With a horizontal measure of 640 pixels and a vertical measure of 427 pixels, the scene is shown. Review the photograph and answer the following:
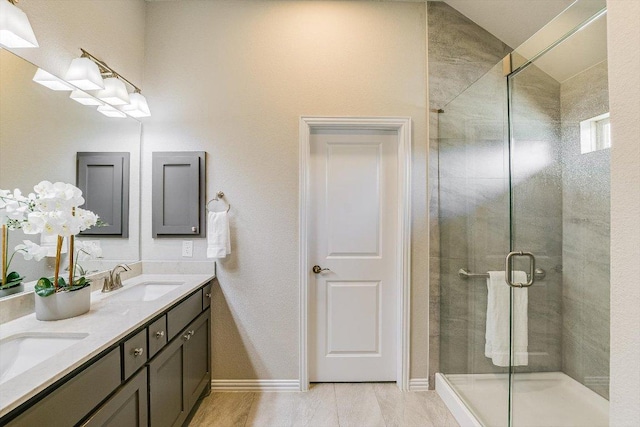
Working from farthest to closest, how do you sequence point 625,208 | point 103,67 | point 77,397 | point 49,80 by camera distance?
point 103,67, point 49,80, point 77,397, point 625,208

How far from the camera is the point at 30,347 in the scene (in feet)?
3.90

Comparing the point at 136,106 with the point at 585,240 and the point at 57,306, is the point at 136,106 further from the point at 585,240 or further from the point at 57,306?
the point at 585,240

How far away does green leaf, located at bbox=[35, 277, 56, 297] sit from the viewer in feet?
4.38

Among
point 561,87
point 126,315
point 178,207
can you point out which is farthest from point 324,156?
point 126,315

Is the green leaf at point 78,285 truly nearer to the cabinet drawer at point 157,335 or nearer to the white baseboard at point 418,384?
the cabinet drawer at point 157,335

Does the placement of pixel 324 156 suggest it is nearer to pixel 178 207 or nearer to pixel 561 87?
pixel 178 207

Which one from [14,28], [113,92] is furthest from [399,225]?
[14,28]

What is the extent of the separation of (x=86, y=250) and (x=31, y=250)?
0.99 feet

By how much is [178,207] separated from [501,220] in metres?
2.17

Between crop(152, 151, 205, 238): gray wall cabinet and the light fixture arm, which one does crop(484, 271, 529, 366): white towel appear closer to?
crop(152, 151, 205, 238): gray wall cabinet

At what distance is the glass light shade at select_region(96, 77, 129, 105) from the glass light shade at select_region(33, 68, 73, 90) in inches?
9.3

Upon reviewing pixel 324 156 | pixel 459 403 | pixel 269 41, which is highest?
pixel 269 41

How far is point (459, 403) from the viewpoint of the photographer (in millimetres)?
2008

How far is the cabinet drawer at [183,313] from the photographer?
1.64 metres
